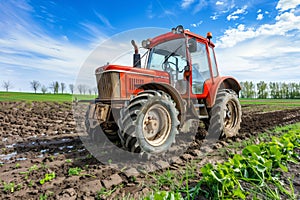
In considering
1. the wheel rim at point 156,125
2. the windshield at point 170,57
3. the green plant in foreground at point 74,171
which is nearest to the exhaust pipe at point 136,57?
the windshield at point 170,57

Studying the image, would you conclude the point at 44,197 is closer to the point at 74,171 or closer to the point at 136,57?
the point at 74,171

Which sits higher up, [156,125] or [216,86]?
[216,86]

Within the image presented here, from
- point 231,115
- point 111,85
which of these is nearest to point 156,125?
point 111,85

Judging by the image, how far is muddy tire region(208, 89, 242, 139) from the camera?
486 cm

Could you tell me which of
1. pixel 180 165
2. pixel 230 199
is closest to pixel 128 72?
pixel 180 165

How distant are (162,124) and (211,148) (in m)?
1.33

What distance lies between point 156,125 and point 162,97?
513 millimetres

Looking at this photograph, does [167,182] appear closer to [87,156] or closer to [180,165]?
[180,165]

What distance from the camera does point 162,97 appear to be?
3.55 metres

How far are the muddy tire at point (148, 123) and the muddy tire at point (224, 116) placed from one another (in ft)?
5.60

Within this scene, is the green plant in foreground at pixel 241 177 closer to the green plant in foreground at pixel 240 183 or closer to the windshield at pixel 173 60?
the green plant in foreground at pixel 240 183

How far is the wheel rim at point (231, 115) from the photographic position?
550 centimetres

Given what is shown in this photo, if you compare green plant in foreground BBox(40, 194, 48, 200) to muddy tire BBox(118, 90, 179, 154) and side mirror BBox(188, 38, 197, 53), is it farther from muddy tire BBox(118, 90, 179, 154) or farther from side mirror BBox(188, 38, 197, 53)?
side mirror BBox(188, 38, 197, 53)

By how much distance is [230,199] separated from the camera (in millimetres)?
1925
